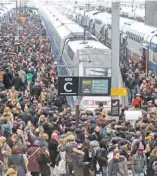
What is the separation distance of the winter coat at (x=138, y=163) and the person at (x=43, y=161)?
1720 mm

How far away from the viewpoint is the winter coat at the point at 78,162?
15469mm

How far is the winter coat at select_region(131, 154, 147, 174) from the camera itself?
51.5 ft

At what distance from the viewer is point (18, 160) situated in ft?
50.1

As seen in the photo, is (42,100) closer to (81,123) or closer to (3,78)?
(3,78)

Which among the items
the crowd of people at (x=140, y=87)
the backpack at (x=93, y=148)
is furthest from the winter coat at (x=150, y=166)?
the crowd of people at (x=140, y=87)

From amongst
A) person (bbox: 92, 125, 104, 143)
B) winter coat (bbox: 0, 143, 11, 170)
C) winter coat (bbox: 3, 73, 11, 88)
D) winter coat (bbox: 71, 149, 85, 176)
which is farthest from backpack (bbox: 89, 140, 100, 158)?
winter coat (bbox: 3, 73, 11, 88)

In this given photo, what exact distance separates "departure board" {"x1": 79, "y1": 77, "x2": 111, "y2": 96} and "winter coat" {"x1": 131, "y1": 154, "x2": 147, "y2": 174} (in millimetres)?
5788

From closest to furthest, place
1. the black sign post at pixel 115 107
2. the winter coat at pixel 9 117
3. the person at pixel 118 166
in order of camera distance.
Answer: the person at pixel 118 166
the winter coat at pixel 9 117
the black sign post at pixel 115 107

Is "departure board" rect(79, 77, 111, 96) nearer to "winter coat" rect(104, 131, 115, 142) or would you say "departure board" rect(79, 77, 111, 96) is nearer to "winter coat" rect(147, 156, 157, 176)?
"winter coat" rect(104, 131, 115, 142)

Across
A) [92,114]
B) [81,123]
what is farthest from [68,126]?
[92,114]

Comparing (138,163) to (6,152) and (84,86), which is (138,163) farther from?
(84,86)

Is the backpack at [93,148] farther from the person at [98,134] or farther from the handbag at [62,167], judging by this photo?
the handbag at [62,167]

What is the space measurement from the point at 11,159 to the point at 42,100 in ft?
36.3

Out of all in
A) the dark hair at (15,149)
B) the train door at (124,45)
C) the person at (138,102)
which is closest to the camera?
the dark hair at (15,149)
